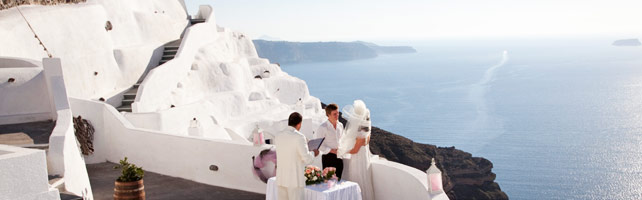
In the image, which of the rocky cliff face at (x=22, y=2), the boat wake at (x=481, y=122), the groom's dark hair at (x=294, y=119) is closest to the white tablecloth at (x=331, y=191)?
the groom's dark hair at (x=294, y=119)

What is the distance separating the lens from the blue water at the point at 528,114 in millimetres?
78875

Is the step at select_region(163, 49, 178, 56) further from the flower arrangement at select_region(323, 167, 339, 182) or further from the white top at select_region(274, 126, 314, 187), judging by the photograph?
the white top at select_region(274, 126, 314, 187)

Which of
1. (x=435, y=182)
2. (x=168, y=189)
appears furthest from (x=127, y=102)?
(x=435, y=182)

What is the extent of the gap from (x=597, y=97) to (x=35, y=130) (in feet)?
400

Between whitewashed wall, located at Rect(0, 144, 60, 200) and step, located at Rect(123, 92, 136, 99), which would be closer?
whitewashed wall, located at Rect(0, 144, 60, 200)

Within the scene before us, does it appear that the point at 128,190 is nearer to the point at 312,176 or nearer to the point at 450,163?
the point at 312,176

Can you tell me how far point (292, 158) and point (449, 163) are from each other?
63.9m

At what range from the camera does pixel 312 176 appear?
796cm

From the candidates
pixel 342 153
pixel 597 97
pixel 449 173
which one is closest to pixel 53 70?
pixel 342 153

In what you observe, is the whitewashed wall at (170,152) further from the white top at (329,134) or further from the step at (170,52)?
the step at (170,52)

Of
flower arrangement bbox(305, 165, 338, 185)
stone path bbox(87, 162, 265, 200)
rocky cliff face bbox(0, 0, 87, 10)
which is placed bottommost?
stone path bbox(87, 162, 265, 200)

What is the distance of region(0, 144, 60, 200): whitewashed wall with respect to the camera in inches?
274

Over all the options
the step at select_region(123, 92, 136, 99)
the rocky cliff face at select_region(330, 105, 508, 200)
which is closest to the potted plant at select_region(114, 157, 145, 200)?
the step at select_region(123, 92, 136, 99)

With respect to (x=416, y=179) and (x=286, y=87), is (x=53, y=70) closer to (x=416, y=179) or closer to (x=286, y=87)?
(x=416, y=179)
